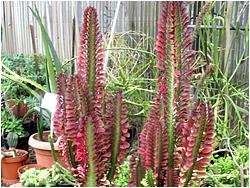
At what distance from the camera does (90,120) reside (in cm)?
71

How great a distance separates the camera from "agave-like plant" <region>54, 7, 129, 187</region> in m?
0.74

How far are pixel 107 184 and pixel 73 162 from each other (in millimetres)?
105

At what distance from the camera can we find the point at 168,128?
2.44 ft

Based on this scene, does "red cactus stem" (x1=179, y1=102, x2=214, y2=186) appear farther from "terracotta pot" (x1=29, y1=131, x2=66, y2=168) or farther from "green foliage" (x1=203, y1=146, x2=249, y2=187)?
"terracotta pot" (x1=29, y1=131, x2=66, y2=168)

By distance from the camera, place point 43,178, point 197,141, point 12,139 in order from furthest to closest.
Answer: point 12,139 → point 43,178 → point 197,141

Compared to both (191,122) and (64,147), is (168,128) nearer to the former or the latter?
(191,122)

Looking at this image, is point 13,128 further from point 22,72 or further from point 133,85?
point 133,85

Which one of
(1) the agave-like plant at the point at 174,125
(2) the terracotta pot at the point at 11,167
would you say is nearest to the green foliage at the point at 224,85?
(1) the agave-like plant at the point at 174,125

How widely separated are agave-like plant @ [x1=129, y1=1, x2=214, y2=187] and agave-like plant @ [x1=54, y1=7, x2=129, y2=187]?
62 millimetres

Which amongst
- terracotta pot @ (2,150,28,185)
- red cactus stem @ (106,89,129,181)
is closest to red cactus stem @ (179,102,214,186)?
red cactus stem @ (106,89,129,181)

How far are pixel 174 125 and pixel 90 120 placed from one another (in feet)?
0.57

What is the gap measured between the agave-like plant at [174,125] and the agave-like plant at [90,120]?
6cm

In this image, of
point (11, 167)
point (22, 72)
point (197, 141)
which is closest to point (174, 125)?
point (197, 141)

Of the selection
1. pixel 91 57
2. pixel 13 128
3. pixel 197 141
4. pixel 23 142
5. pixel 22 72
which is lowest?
pixel 23 142
